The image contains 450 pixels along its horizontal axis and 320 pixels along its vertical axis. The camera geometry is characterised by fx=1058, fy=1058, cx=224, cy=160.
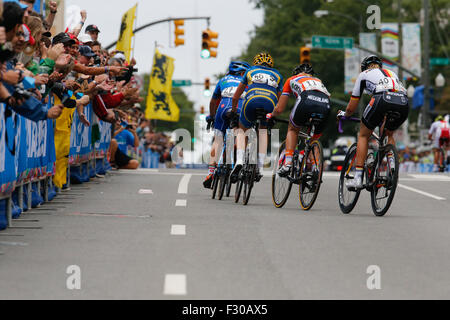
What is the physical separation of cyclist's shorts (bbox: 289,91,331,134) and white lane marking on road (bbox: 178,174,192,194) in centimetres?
383

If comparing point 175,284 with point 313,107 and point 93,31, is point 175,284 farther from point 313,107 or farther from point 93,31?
point 93,31

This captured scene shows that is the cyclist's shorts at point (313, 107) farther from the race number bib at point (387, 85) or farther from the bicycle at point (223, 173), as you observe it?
the bicycle at point (223, 173)

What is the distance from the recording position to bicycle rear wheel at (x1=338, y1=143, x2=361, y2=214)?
12.9 m

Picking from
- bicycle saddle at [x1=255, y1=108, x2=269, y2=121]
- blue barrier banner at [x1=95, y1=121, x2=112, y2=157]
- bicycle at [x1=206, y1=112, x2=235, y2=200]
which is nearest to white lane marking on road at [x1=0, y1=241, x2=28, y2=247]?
bicycle saddle at [x1=255, y1=108, x2=269, y2=121]

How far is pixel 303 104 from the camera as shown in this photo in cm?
1302

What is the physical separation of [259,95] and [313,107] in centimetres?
108

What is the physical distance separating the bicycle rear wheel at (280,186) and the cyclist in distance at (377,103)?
100 centimetres

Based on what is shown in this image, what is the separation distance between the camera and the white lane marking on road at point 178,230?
1016 cm

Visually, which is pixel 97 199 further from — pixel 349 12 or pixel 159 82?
pixel 349 12

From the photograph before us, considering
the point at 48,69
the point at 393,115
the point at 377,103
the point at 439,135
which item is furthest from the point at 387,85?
the point at 439,135

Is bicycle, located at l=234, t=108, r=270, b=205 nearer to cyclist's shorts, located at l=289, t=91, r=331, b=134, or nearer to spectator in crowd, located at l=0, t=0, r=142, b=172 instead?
cyclist's shorts, located at l=289, t=91, r=331, b=134

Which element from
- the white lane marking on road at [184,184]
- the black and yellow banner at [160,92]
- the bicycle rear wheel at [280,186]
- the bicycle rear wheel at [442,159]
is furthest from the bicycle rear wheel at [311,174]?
the black and yellow banner at [160,92]
